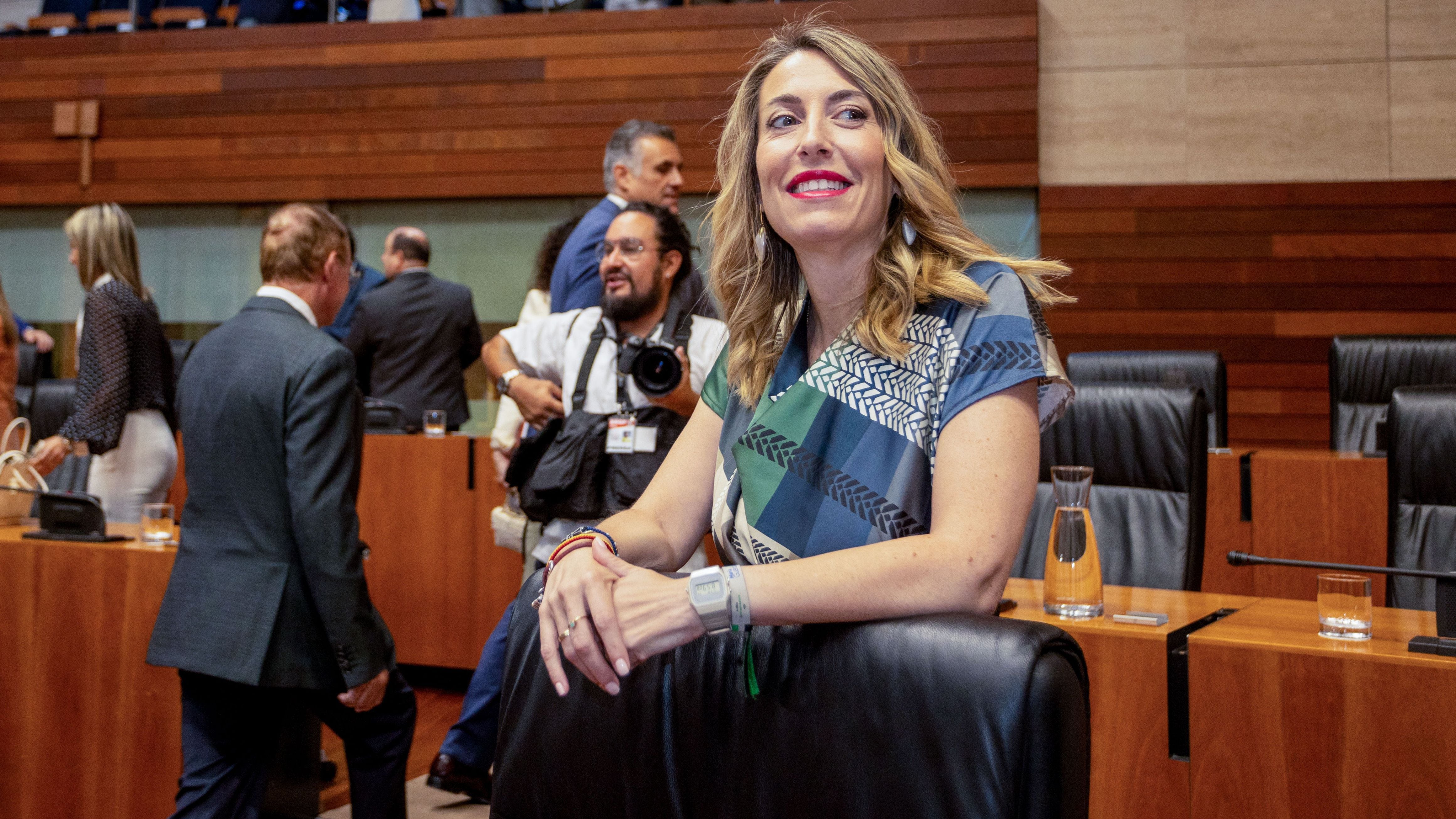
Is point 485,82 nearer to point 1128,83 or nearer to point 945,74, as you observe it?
point 945,74

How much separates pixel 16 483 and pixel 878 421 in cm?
262

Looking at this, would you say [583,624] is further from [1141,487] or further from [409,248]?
[409,248]

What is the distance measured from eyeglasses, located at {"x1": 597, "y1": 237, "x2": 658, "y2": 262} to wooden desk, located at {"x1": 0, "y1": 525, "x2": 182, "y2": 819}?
1.14 m

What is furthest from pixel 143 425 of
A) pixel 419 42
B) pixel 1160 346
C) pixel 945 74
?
pixel 1160 346

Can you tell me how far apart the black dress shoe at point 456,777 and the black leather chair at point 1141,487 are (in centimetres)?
134

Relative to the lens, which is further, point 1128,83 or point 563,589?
point 1128,83

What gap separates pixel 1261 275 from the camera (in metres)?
5.47

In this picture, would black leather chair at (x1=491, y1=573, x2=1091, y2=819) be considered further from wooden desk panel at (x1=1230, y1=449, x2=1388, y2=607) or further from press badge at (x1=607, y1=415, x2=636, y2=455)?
wooden desk panel at (x1=1230, y1=449, x2=1388, y2=607)

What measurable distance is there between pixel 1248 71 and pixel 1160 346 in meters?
1.40

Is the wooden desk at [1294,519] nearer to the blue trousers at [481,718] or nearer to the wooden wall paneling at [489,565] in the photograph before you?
the blue trousers at [481,718]

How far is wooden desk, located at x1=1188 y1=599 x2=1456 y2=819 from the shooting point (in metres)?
1.33

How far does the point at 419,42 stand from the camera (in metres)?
6.04

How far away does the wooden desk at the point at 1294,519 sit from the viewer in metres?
3.04

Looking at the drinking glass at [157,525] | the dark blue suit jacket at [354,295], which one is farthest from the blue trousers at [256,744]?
the dark blue suit jacket at [354,295]
